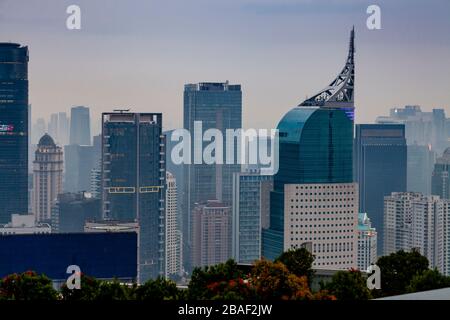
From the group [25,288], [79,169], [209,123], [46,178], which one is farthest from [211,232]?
[25,288]

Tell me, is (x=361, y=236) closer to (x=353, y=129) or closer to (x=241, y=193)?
(x=241, y=193)

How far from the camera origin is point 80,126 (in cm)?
1328

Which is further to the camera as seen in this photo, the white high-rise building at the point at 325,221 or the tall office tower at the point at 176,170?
the white high-rise building at the point at 325,221

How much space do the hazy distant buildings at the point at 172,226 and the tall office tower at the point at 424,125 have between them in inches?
147

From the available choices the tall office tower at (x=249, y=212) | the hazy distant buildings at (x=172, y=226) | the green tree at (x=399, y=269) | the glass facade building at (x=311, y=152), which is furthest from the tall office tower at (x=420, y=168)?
the green tree at (x=399, y=269)

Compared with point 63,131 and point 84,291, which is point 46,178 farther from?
point 84,291

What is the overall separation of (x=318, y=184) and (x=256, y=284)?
45.0ft

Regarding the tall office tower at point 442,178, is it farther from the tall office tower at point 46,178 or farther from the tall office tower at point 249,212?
the tall office tower at point 46,178

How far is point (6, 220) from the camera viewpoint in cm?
1636

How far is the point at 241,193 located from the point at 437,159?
3355 mm

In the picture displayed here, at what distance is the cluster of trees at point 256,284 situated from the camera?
13.0 ft

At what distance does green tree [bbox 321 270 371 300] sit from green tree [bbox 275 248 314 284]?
1.37 ft

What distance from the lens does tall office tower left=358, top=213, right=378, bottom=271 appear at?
13125 millimetres
